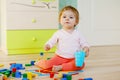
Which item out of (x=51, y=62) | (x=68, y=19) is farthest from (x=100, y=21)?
(x=51, y=62)

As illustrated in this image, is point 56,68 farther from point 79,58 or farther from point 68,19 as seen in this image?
point 68,19

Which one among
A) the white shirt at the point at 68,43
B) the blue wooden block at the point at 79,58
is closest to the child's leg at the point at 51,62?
the white shirt at the point at 68,43

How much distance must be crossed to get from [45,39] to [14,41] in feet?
0.88

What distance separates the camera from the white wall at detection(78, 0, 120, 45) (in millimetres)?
2717

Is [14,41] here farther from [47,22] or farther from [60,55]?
[60,55]

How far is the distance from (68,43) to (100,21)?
1.29 m

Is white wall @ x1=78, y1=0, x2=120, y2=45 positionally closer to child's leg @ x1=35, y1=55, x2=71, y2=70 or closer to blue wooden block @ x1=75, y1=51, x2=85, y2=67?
child's leg @ x1=35, y1=55, x2=71, y2=70

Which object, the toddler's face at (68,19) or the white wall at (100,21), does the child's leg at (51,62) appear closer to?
the toddler's face at (68,19)

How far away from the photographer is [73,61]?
151 centimetres

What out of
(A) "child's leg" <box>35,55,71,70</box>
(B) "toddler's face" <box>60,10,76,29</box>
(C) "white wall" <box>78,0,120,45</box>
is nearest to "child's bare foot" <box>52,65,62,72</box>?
(A) "child's leg" <box>35,55,71,70</box>

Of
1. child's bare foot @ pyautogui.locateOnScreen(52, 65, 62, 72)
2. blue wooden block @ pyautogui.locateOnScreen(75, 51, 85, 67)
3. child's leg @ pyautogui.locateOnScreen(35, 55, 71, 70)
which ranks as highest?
blue wooden block @ pyautogui.locateOnScreen(75, 51, 85, 67)

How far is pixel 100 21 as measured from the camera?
279cm

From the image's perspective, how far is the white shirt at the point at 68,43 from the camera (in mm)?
1573

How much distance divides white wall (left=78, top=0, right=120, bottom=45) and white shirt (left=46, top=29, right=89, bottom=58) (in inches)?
43.8
